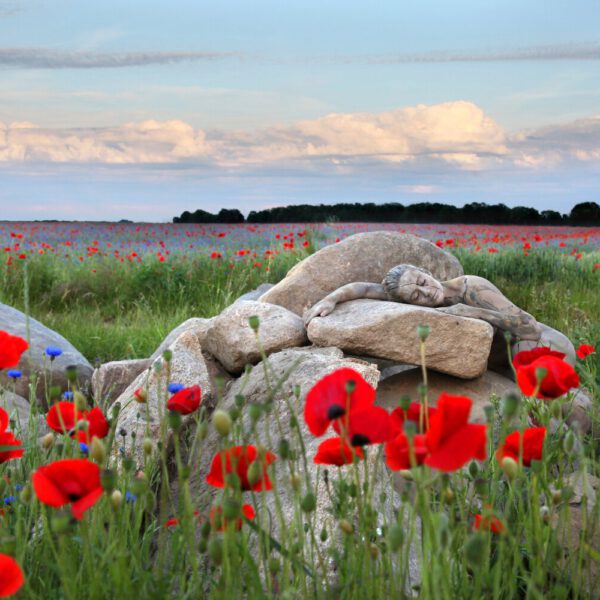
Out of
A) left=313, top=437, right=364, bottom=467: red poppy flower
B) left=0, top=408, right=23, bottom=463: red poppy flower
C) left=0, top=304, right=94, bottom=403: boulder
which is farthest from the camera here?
left=0, top=304, right=94, bottom=403: boulder

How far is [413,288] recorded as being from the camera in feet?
17.1

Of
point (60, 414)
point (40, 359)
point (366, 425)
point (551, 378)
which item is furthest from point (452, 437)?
point (40, 359)

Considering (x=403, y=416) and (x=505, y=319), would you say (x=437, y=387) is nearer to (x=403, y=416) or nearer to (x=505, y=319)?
(x=505, y=319)

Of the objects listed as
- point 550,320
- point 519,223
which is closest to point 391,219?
point 519,223

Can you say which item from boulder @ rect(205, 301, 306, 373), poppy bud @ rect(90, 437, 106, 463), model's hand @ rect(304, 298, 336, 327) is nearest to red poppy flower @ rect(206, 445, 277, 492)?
poppy bud @ rect(90, 437, 106, 463)

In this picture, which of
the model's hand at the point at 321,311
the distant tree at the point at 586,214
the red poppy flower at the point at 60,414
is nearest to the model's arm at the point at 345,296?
the model's hand at the point at 321,311

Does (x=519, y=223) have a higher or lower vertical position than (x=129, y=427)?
higher

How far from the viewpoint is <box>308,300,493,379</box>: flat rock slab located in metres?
4.66

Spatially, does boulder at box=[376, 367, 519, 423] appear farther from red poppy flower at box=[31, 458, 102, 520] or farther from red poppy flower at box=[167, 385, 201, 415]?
red poppy flower at box=[31, 458, 102, 520]

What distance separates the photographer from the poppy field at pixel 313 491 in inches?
55.5

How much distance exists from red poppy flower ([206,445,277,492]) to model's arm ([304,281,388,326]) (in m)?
3.46

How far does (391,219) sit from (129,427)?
16756 mm

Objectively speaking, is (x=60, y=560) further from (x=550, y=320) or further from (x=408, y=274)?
(x=550, y=320)

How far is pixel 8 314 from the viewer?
658 centimetres
